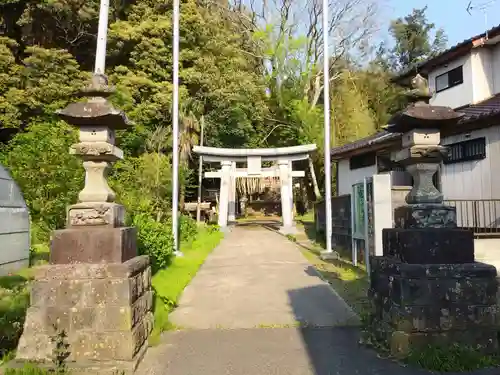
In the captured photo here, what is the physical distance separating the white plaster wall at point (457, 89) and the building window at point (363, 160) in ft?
9.68

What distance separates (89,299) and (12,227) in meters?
6.17

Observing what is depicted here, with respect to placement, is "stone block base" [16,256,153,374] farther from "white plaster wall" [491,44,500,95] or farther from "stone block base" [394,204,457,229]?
"white plaster wall" [491,44,500,95]

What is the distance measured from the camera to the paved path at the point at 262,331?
15.1ft

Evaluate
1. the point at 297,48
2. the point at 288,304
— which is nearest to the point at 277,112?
the point at 297,48

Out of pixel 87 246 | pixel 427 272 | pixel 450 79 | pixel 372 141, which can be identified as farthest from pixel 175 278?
pixel 450 79

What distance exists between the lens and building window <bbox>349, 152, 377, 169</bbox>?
16525 millimetres

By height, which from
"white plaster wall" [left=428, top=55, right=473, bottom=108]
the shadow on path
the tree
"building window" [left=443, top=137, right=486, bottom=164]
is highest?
the tree

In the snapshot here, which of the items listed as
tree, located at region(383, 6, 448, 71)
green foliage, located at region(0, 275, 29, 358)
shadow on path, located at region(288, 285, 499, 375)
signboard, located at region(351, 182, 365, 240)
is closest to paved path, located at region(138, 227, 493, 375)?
shadow on path, located at region(288, 285, 499, 375)

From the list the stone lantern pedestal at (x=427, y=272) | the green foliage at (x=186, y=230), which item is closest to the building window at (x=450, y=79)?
Result: the green foliage at (x=186, y=230)

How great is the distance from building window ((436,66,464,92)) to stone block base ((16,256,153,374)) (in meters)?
13.3

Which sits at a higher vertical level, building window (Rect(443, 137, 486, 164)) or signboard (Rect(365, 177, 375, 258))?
building window (Rect(443, 137, 486, 164))

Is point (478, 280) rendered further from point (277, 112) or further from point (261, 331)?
point (277, 112)

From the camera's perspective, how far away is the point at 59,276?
4.67 meters

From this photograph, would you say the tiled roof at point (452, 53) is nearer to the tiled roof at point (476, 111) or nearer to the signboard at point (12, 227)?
the tiled roof at point (476, 111)
